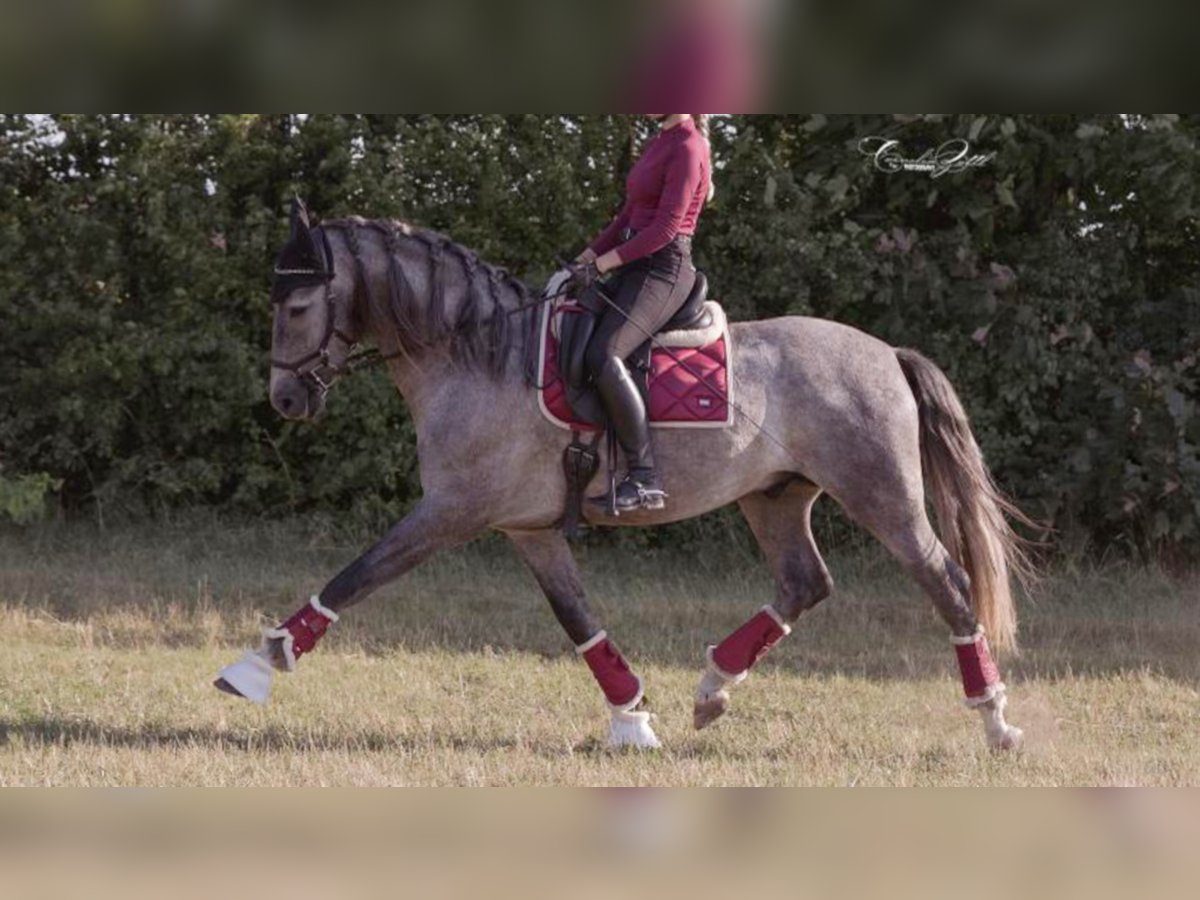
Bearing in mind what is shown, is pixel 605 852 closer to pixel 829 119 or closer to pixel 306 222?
pixel 306 222

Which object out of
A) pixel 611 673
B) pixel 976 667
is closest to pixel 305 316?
pixel 611 673

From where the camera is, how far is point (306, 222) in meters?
5.56

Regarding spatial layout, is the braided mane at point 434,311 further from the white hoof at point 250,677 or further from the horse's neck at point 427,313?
the white hoof at point 250,677

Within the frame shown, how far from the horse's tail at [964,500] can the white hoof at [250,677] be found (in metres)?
2.95

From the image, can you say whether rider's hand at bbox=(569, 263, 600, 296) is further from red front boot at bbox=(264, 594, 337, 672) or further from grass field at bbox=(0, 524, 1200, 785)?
grass field at bbox=(0, 524, 1200, 785)

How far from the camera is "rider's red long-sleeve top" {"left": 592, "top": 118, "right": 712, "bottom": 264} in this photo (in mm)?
5320

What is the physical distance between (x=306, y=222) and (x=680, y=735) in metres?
2.70

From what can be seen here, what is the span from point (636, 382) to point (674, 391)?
16cm

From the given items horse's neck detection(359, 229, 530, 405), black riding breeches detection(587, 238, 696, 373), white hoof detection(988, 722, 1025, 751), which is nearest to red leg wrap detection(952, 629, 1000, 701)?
white hoof detection(988, 722, 1025, 751)

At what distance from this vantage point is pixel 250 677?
210 inches

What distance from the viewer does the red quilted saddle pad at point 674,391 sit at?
564cm
